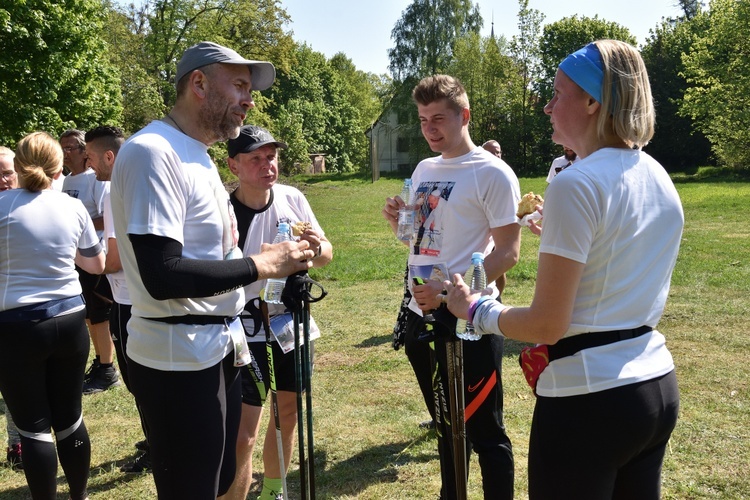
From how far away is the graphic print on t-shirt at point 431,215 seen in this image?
145 inches

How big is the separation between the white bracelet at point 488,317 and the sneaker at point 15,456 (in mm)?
4090

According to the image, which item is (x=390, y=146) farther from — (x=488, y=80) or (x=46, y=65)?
(x=46, y=65)

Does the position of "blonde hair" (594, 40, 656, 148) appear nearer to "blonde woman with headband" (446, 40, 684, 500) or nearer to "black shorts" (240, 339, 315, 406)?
"blonde woman with headband" (446, 40, 684, 500)

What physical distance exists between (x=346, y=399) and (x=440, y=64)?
45835mm

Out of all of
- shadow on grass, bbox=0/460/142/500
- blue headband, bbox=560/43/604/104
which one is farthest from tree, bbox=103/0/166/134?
blue headband, bbox=560/43/604/104

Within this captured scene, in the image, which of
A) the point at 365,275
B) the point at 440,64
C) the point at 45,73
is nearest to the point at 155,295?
the point at 365,275

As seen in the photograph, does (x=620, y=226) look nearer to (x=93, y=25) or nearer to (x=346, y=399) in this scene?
(x=346, y=399)

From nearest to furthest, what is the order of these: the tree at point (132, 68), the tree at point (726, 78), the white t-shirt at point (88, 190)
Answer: the white t-shirt at point (88, 190)
the tree at point (726, 78)
the tree at point (132, 68)

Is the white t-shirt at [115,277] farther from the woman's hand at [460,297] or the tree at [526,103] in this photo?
the tree at [526,103]

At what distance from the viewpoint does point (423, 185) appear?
12.6 feet

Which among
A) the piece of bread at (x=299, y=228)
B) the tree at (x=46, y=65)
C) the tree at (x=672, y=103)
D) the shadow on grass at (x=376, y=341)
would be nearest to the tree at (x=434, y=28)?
the tree at (x=672, y=103)

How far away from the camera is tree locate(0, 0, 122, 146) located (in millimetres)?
A: 20875

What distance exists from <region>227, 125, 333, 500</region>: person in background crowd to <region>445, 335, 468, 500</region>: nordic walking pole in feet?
3.60

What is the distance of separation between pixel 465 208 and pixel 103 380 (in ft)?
15.4
